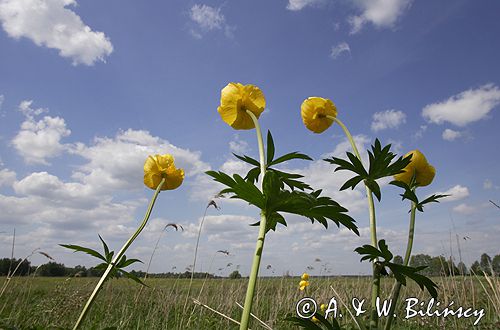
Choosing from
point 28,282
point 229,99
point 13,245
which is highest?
point 229,99

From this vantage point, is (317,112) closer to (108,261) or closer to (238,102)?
(238,102)

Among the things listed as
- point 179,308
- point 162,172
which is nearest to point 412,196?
point 162,172

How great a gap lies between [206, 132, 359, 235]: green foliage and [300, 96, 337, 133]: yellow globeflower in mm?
299

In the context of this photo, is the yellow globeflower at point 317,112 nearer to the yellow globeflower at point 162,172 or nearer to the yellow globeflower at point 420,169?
the yellow globeflower at point 420,169

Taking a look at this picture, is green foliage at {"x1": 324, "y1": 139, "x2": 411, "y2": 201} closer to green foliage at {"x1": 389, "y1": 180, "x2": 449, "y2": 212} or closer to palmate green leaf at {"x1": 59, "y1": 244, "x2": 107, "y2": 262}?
green foliage at {"x1": 389, "y1": 180, "x2": 449, "y2": 212}

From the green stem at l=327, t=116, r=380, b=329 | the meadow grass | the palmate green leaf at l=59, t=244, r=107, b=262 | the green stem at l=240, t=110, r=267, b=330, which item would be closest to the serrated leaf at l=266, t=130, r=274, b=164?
the green stem at l=240, t=110, r=267, b=330

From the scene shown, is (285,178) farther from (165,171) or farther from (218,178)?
(165,171)

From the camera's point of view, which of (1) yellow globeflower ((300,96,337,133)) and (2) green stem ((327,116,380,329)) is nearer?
(2) green stem ((327,116,380,329))

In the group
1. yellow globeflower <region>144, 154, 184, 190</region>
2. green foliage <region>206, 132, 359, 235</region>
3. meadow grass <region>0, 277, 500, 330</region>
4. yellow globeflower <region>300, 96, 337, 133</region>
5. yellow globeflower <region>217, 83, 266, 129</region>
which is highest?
yellow globeflower <region>300, 96, 337, 133</region>

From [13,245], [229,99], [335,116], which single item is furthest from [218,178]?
[13,245]

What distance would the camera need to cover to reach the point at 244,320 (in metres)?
1.01

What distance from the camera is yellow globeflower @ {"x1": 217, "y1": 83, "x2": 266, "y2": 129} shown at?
4.94 ft

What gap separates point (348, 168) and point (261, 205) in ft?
1.21

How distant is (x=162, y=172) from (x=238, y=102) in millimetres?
516
